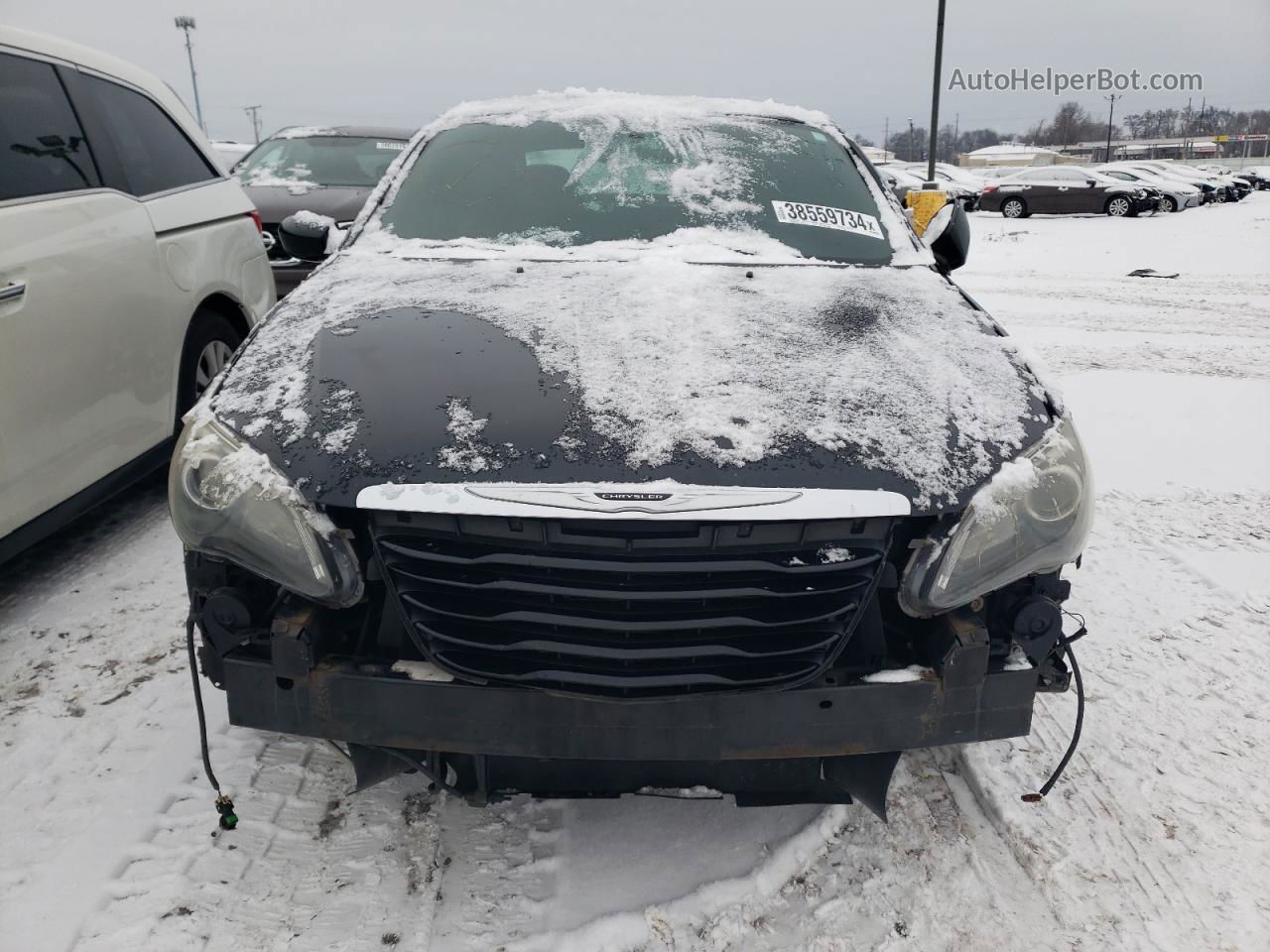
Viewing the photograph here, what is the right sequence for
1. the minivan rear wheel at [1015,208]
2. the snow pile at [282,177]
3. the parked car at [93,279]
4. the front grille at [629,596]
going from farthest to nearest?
the minivan rear wheel at [1015,208], the snow pile at [282,177], the parked car at [93,279], the front grille at [629,596]

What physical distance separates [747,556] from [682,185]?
1798mm

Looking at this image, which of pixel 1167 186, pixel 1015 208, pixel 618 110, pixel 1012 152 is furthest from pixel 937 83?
pixel 1012 152

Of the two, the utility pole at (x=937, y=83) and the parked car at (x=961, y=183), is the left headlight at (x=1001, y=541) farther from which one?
the parked car at (x=961, y=183)

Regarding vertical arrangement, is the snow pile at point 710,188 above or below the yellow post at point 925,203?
above

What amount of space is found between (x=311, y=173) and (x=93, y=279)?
5.42m

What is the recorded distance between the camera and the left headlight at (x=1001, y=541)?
176cm

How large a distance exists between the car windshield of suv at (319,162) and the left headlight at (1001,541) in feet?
23.5

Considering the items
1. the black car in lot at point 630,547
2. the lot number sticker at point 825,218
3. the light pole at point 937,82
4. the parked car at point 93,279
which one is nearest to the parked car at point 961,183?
the light pole at point 937,82

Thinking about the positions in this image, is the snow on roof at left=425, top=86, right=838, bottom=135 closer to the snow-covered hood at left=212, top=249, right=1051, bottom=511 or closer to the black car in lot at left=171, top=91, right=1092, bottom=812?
the snow-covered hood at left=212, top=249, right=1051, bottom=511

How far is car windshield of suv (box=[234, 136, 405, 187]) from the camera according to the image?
26.0 feet

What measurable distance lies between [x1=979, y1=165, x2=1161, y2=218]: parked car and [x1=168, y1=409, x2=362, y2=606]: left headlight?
24.6 m

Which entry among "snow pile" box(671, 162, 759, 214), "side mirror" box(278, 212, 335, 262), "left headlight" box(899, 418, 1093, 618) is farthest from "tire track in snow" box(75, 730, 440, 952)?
"snow pile" box(671, 162, 759, 214)

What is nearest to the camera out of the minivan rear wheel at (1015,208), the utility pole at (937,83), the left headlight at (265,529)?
the left headlight at (265,529)

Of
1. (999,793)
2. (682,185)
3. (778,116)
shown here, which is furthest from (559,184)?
(999,793)
